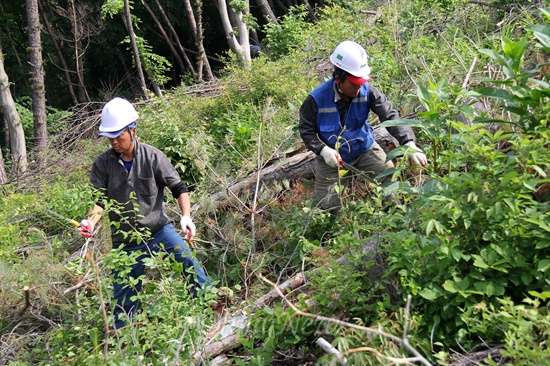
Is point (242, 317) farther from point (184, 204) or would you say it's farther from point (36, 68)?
point (36, 68)

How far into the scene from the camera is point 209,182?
6406mm

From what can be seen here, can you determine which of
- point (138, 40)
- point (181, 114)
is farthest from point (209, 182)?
point (138, 40)

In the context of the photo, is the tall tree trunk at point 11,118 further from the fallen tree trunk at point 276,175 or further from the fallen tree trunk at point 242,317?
the fallen tree trunk at point 242,317

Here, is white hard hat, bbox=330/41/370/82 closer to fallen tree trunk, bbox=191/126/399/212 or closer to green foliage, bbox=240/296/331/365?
fallen tree trunk, bbox=191/126/399/212

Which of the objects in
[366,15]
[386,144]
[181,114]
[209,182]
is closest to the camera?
[386,144]

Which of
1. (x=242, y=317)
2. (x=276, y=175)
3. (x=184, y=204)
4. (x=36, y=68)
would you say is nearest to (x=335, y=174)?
(x=276, y=175)

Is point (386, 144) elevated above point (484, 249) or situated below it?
below

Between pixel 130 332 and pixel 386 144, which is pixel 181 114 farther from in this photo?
pixel 130 332

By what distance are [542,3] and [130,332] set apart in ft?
19.6

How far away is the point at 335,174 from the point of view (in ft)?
15.6

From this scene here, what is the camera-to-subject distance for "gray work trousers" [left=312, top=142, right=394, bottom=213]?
15.5 feet

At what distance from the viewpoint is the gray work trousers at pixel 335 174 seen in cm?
473

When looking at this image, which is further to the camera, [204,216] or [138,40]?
[138,40]

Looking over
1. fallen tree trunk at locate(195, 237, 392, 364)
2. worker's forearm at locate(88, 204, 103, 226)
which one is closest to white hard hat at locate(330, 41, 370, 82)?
fallen tree trunk at locate(195, 237, 392, 364)
